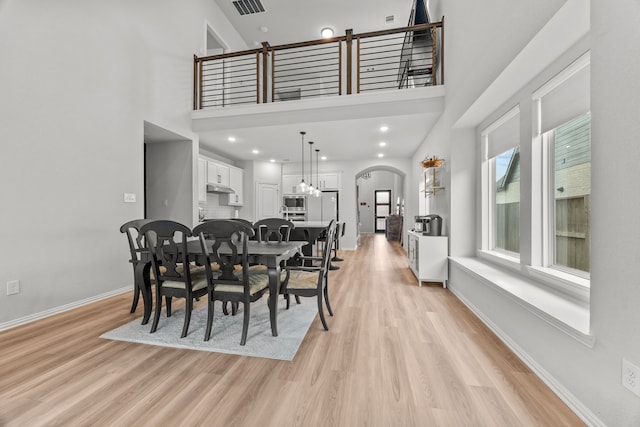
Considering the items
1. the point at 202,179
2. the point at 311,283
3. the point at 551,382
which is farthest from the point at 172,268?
the point at 202,179

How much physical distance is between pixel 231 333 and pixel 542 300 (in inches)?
91.8

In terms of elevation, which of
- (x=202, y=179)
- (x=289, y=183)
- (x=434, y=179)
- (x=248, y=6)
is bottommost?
(x=434, y=179)

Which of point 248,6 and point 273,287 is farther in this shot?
point 248,6

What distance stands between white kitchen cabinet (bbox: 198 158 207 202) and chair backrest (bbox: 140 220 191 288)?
3596 mm

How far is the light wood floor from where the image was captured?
1.42 m

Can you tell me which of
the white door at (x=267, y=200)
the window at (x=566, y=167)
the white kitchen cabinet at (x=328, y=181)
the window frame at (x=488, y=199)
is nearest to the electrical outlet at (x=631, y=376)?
the window at (x=566, y=167)

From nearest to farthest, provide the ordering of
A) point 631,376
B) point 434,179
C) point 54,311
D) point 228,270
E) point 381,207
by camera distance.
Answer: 1. point 631,376
2. point 228,270
3. point 54,311
4. point 434,179
5. point 381,207

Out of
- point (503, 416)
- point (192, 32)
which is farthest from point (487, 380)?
point (192, 32)

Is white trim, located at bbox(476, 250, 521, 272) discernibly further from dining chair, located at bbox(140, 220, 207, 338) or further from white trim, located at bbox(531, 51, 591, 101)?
dining chair, located at bbox(140, 220, 207, 338)

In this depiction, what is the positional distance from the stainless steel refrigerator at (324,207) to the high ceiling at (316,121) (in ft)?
3.87

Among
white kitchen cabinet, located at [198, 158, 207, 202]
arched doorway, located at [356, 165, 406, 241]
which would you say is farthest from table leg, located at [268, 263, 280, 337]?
arched doorway, located at [356, 165, 406, 241]

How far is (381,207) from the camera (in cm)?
1517

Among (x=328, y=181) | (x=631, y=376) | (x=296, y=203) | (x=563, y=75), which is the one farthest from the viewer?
(x=296, y=203)

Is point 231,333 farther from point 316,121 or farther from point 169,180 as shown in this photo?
point 169,180
